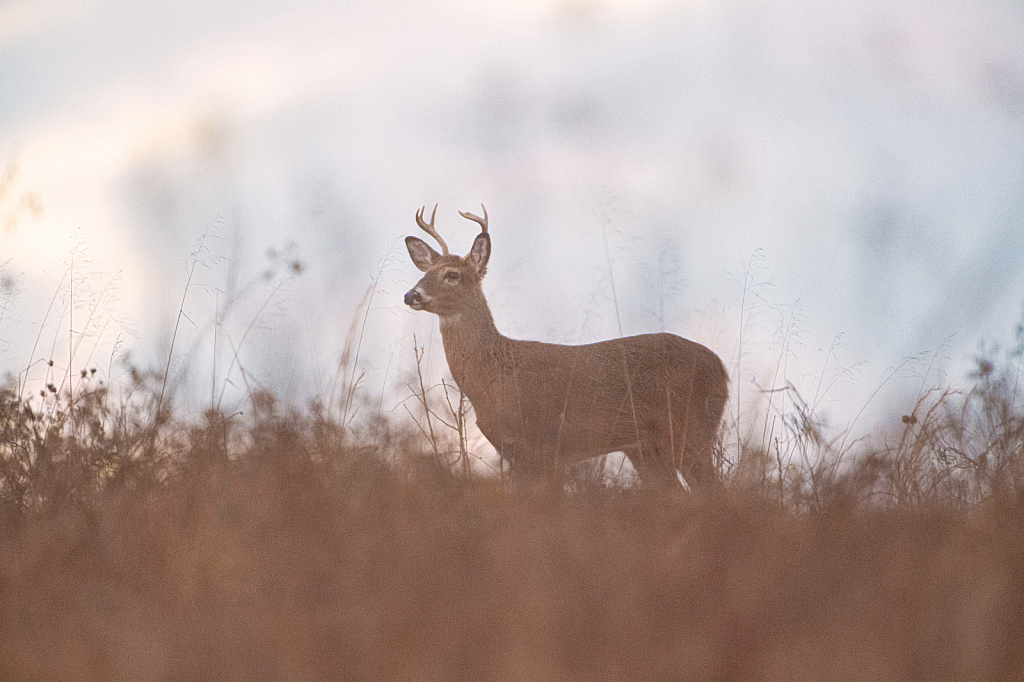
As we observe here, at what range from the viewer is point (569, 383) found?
6633 millimetres

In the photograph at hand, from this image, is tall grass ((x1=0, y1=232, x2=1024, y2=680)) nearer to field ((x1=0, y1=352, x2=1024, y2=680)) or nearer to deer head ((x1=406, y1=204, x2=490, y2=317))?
field ((x1=0, y1=352, x2=1024, y2=680))

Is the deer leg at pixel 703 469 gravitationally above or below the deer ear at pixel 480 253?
below

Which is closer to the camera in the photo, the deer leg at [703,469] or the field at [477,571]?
the field at [477,571]

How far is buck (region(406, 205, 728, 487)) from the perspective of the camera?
262 inches

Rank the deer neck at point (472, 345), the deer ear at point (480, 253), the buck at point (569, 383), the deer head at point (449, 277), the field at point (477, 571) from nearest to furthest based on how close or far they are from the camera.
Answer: the field at point (477, 571) → the buck at point (569, 383) → the deer neck at point (472, 345) → the deer head at point (449, 277) → the deer ear at point (480, 253)

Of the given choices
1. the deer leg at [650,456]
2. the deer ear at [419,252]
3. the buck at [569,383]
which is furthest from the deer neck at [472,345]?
the deer leg at [650,456]

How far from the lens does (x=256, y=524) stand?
293 centimetres

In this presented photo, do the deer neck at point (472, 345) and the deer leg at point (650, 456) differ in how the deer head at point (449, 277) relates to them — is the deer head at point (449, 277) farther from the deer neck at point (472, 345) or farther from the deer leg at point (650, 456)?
the deer leg at point (650, 456)

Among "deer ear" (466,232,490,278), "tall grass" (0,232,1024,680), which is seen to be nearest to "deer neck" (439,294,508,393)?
"deer ear" (466,232,490,278)

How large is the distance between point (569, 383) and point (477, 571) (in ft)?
13.3

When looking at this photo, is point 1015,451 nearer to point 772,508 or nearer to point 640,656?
point 772,508

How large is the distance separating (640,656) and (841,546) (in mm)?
1191

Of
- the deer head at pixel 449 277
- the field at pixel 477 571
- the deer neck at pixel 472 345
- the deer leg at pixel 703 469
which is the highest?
the deer head at pixel 449 277

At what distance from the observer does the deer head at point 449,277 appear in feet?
24.7
